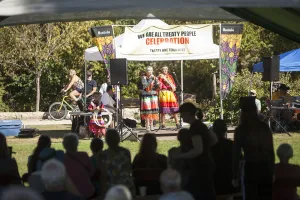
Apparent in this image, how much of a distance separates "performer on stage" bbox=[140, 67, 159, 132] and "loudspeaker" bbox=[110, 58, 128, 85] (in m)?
1.03

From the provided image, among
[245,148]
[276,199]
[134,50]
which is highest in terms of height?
[134,50]

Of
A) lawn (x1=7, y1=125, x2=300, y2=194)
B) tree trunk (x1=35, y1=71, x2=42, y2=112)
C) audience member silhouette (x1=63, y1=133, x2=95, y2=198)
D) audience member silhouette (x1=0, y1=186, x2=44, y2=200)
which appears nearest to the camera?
audience member silhouette (x1=0, y1=186, x2=44, y2=200)

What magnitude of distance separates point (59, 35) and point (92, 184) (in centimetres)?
1839

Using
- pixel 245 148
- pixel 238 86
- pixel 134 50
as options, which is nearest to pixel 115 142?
pixel 245 148

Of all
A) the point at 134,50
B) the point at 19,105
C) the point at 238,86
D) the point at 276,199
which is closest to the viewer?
the point at 276,199

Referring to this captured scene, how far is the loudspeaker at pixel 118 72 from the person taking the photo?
16141 mm

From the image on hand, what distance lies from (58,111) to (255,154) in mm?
16778

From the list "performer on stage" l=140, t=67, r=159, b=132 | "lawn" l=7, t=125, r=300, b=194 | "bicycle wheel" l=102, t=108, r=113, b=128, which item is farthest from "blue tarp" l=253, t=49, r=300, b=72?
"bicycle wheel" l=102, t=108, r=113, b=128

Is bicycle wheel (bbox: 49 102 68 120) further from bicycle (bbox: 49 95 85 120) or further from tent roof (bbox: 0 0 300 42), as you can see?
tent roof (bbox: 0 0 300 42)

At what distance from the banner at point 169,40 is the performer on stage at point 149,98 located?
603mm

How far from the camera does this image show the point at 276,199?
677 cm

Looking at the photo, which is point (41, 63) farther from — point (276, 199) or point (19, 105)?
point (276, 199)

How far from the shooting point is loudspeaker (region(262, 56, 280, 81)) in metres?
16.9

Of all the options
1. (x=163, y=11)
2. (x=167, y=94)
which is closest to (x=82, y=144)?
(x=167, y=94)
